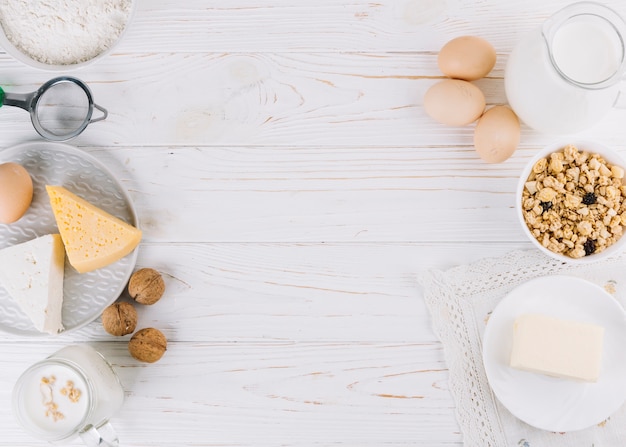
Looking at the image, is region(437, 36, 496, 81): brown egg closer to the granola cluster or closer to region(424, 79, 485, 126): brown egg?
region(424, 79, 485, 126): brown egg

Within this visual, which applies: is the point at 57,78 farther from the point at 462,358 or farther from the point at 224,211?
the point at 462,358

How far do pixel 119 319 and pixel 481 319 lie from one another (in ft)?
1.77

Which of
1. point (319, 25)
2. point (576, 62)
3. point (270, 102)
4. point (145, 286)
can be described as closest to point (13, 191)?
point (145, 286)

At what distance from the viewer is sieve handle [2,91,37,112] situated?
0.98 metres

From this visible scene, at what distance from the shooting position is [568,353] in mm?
945

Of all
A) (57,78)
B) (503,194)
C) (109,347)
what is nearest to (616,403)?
(503,194)

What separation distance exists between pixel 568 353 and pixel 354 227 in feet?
1.18

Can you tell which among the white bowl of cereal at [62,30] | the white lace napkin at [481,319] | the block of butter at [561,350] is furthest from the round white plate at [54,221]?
the block of butter at [561,350]

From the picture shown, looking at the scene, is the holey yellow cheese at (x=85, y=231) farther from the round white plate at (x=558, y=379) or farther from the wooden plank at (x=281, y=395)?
the round white plate at (x=558, y=379)

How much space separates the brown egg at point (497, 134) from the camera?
3.12 ft

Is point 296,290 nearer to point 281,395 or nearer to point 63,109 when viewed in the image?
point 281,395

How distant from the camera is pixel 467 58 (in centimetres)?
96

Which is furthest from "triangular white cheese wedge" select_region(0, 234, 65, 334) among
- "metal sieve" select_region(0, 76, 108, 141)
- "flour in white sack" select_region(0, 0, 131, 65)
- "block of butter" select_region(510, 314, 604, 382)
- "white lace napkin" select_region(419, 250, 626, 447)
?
"block of butter" select_region(510, 314, 604, 382)

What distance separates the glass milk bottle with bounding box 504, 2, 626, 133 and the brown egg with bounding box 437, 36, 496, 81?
0.06 meters
